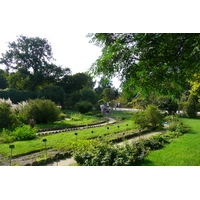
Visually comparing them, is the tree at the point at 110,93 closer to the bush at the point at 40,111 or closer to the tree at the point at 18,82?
the bush at the point at 40,111

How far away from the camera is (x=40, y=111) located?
7312 mm

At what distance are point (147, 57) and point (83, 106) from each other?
8.10m

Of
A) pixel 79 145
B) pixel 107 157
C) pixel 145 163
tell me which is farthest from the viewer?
pixel 79 145

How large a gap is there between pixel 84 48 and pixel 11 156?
2968mm

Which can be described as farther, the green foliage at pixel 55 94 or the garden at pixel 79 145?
the green foliage at pixel 55 94

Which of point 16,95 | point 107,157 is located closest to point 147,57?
point 107,157

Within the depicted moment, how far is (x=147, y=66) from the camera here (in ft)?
10.2

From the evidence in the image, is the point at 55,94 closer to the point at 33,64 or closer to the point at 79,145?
the point at 33,64

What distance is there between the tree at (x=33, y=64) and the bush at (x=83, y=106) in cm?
244

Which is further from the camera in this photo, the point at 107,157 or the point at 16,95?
the point at 16,95

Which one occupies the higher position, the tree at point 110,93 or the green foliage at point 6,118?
the tree at point 110,93

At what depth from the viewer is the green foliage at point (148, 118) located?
632 cm

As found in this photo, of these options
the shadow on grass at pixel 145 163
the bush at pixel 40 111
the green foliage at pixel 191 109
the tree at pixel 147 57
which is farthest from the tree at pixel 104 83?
the green foliage at pixel 191 109

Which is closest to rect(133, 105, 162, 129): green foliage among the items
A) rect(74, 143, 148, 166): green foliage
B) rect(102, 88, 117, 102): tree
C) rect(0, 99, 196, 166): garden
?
rect(0, 99, 196, 166): garden
